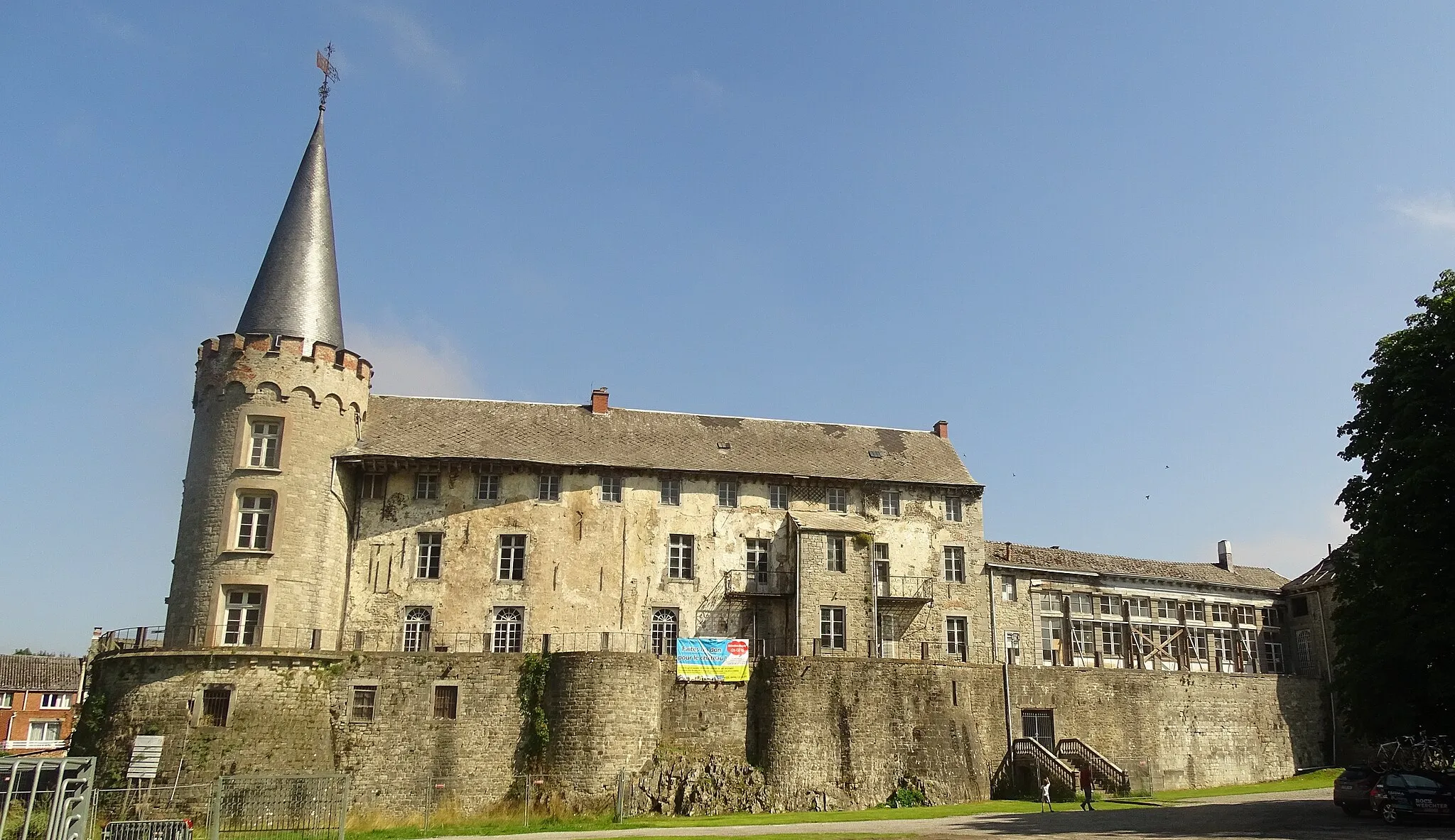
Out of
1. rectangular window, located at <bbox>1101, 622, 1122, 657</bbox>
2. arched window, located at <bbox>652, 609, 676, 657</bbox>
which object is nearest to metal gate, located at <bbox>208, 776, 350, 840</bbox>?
arched window, located at <bbox>652, 609, 676, 657</bbox>

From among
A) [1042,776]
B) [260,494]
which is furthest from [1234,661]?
[260,494]

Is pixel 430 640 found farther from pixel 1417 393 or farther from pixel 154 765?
pixel 1417 393

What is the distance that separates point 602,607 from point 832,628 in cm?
856

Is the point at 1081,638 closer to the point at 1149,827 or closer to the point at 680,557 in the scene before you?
the point at 680,557

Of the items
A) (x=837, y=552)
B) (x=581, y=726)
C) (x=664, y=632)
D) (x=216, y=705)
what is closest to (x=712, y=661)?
(x=664, y=632)

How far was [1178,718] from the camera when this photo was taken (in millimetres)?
42688

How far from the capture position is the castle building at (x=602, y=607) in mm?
33312

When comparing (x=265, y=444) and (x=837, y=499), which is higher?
(x=265, y=444)

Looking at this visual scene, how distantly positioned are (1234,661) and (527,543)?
32.9 m

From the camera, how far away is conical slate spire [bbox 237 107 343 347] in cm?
3647

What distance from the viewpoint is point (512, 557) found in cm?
3831

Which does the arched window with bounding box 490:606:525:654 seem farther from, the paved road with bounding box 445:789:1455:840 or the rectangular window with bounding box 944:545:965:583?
the rectangular window with bounding box 944:545:965:583

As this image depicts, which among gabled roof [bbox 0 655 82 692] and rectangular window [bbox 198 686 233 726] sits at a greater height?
gabled roof [bbox 0 655 82 692]

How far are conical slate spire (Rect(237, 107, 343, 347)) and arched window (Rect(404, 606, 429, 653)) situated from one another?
9902mm
